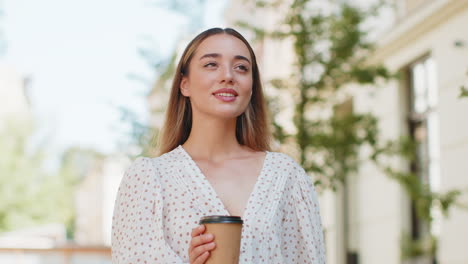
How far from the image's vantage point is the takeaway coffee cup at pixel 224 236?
2340 mm

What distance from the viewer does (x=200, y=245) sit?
7.86 ft

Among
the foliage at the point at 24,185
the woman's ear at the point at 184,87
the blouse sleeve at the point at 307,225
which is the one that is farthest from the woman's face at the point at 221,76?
the foliage at the point at 24,185

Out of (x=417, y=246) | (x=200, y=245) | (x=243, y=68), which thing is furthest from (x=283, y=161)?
(x=417, y=246)

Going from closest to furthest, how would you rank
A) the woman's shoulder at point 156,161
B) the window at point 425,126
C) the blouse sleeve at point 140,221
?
1. the blouse sleeve at point 140,221
2. the woman's shoulder at point 156,161
3. the window at point 425,126

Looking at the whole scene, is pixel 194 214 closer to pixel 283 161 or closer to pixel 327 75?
pixel 283 161

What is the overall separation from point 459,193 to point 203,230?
260 inches

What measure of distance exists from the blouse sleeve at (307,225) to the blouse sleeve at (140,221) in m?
0.44

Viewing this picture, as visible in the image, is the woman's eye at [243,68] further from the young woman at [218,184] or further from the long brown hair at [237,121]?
the long brown hair at [237,121]

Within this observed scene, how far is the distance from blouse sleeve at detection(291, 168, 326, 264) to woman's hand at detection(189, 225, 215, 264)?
51 centimetres

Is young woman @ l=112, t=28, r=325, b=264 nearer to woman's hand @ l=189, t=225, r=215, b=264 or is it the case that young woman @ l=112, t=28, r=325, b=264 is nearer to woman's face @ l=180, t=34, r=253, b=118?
woman's face @ l=180, t=34, r=253, b=118

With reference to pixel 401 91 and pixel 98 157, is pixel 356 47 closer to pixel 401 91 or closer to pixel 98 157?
pixel 401 91

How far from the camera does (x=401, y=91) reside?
38.1 ft

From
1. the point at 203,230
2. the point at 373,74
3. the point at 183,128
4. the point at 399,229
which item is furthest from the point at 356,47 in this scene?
the point at 203,230

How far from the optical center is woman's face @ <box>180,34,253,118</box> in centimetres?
290
